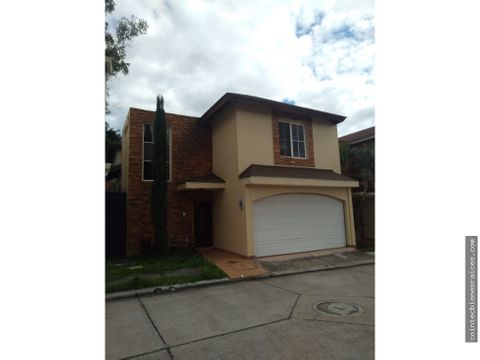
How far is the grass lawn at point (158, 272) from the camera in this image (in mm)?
6258

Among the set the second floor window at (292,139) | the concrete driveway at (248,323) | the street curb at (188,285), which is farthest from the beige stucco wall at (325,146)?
the concrete driveway at (248,323)

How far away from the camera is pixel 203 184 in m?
10.3

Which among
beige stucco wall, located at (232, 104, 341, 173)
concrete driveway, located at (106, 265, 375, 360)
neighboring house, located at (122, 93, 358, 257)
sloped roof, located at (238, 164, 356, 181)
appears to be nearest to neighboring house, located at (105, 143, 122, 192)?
neighboring house, located at (122, 93, 358, 257)

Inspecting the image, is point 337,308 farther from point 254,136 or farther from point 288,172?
point 254,136

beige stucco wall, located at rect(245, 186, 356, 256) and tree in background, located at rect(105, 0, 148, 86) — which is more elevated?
tree in background, located at rect(105, 0, 148, 86)

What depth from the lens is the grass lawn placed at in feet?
20.5

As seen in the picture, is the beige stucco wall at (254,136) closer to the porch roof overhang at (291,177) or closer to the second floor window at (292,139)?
the porch roof overhang at (291,177)

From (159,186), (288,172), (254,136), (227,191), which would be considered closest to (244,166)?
(254,136)

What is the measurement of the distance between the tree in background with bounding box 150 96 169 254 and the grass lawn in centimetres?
64

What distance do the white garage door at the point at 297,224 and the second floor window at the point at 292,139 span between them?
1.83 meters

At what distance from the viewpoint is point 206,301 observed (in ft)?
17.5

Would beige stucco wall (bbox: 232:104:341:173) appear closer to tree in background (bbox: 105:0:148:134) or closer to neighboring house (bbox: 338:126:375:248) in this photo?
tree in background (bbox: 105:0:148:134)
